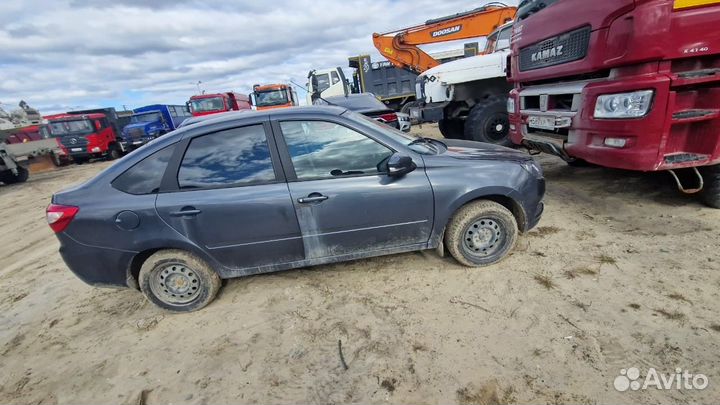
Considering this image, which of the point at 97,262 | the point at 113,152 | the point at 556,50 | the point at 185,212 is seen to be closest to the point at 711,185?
the point at 556,50

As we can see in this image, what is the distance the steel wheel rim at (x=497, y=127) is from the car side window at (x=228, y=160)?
5025 mm

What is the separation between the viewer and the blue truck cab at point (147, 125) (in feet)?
51.5

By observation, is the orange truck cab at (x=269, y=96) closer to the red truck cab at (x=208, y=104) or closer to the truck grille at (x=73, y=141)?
the red truck cab at (x=208, y=104)

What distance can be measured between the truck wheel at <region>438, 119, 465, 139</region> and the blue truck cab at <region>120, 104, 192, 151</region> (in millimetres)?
12963

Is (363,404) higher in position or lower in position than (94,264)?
lower

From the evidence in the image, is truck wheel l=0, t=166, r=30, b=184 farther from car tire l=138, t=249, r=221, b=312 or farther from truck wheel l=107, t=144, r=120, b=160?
car tire l=138, t=249, r=221, b=312

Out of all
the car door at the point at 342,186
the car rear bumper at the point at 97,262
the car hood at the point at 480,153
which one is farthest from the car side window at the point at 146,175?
the car hood at the point at 480,153

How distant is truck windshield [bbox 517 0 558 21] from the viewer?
13.0 feet

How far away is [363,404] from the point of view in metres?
1.87

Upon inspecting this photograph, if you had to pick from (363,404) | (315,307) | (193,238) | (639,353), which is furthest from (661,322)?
(193,238)

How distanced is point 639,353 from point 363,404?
5.34 ft

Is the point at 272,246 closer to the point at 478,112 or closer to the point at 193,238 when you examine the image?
the point at 193,238

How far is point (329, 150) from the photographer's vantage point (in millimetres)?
2646

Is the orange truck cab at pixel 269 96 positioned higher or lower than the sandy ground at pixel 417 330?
higher
